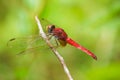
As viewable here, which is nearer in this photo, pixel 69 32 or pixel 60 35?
pixel 60 35

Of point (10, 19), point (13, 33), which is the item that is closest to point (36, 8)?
point (13, 33)

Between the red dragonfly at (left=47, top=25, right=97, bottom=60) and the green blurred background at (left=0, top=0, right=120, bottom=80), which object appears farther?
the red dragonfly at (left=47, top=25, right=97, bottom=60)

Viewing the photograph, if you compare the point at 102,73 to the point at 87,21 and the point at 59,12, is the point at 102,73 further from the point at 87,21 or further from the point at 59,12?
the point at 59,12

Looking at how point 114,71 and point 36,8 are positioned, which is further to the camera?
point 36,8

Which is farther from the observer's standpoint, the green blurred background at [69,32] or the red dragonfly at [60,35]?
the red dragonfly at [60,35]

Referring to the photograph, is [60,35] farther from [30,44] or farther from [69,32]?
[69,32]

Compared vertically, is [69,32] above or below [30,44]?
below

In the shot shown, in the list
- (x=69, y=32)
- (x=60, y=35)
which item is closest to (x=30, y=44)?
(x=60, y=35)

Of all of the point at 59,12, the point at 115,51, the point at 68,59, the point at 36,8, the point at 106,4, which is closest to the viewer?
the point at 36,8
